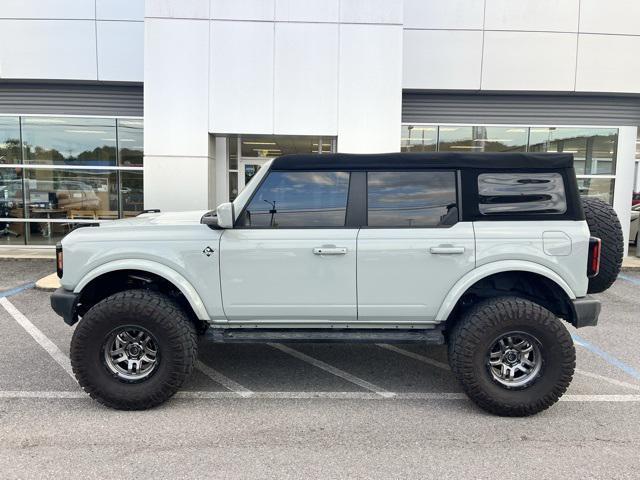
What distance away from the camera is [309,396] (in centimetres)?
402

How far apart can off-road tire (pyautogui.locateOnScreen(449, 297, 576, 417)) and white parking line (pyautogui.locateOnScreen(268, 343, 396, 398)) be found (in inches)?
30.8

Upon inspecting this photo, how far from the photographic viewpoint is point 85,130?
1155 cm

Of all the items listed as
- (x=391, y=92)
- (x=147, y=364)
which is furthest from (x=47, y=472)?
(x=391, y=92)

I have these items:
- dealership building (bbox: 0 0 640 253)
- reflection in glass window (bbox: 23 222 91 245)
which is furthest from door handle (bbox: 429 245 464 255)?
reflection in glass window (bbox: 23 222 91 245)

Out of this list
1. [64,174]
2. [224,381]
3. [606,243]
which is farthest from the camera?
[64,174]

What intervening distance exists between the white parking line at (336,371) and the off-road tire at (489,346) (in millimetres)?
782

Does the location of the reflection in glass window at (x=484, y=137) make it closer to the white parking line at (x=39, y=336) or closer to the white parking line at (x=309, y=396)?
the white parking line at (x=309, y=396)

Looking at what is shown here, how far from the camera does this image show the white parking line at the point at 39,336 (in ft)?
15.5

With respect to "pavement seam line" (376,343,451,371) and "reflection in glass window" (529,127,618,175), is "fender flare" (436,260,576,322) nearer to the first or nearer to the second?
"pavement seam line" (376,343,451,371)

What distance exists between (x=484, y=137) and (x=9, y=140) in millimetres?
11947

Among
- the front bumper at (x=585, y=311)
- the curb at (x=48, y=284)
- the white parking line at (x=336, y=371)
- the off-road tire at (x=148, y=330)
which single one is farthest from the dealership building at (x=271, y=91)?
the front bumper at (x=585, y=311)

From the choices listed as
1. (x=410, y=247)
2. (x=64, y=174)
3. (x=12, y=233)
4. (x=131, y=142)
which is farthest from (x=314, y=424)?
(x=12, y=233)

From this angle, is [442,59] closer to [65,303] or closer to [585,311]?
[585,311]

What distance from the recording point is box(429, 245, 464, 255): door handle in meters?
3.68
